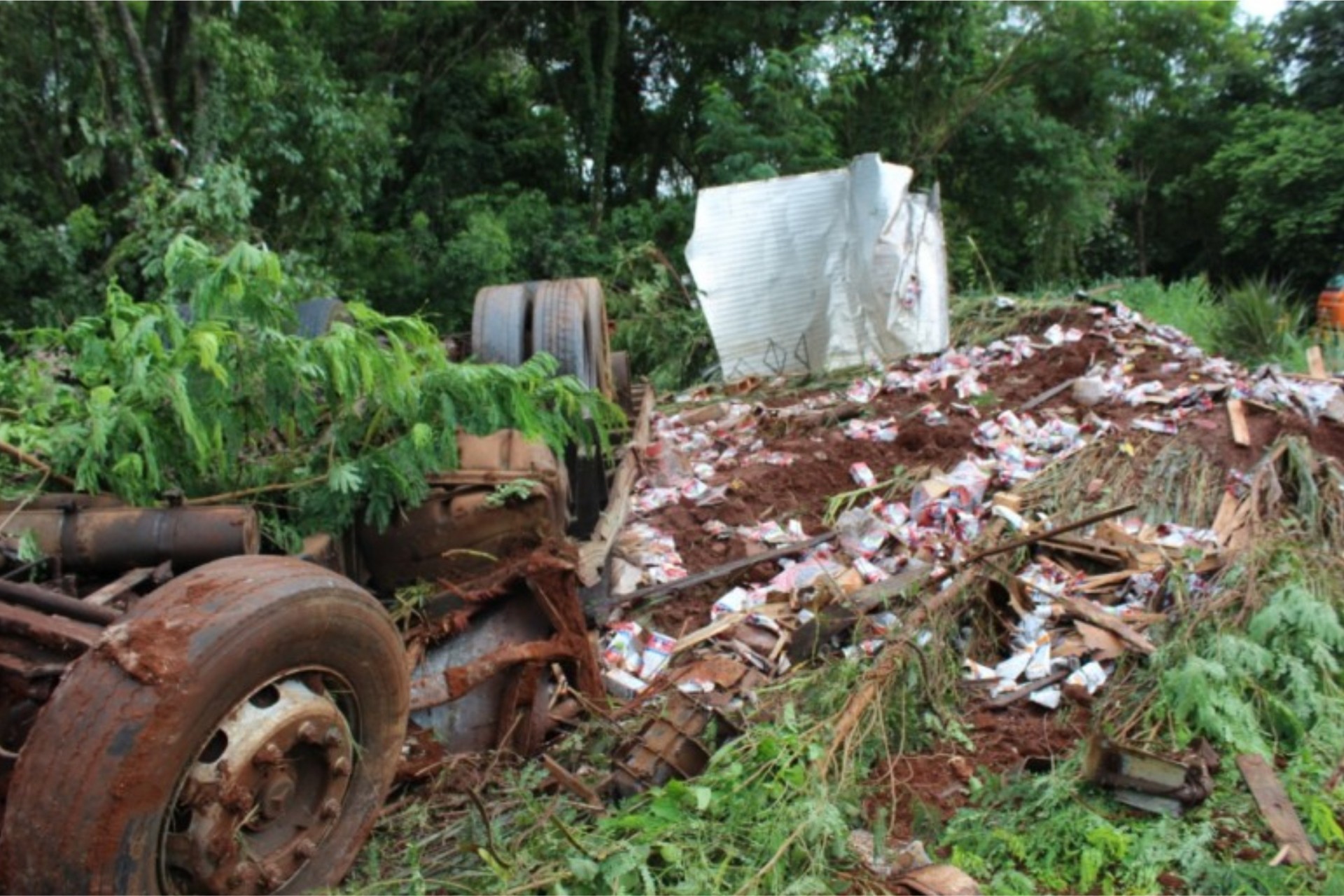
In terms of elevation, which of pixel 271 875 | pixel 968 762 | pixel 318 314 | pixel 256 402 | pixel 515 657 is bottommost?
pixel 968 762

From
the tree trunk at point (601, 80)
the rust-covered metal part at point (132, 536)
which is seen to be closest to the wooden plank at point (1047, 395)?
the rust-covered metal part at point (132, 536)

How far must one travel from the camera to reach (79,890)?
1980 millimetres

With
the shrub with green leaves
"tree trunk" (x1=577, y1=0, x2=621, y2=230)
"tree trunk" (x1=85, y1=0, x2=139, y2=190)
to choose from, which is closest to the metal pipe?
the shrub with green leaves

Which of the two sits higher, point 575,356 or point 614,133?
point 614,133

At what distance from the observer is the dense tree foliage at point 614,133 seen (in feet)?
30.3

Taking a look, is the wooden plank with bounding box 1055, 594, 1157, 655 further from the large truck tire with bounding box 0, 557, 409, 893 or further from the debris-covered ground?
the large truck tire with bounding box 0, 557, 409, 893

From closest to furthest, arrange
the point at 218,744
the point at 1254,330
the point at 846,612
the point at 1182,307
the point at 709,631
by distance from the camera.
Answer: the point at 218,744
the point at 846,612
the point at 709,631
the point at 1254,330
the point at 1182,307

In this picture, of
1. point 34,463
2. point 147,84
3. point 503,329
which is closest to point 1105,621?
point 503,329

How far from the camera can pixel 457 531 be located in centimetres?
350

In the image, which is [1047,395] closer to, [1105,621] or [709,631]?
[1105,621]

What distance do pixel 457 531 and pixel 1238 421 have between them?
4149mm

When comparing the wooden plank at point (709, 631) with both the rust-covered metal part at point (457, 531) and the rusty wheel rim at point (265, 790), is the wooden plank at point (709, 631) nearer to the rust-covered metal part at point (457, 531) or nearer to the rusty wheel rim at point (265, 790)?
the rust-covered metal part at point (457, 531)

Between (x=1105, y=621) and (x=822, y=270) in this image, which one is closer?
(x=1105, y=621)

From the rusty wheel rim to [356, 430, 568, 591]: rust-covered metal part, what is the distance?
2.98 feet
